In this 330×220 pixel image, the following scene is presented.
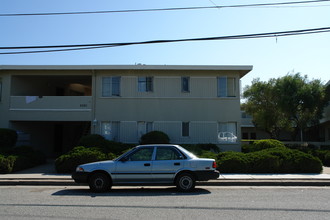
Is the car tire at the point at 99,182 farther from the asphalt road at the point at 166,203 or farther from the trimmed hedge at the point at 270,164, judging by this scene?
the trimmed hedge at the point at 270,164

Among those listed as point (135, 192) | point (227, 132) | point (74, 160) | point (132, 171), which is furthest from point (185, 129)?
point (132, 171)

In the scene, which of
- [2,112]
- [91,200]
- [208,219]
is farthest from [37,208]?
[2,112]

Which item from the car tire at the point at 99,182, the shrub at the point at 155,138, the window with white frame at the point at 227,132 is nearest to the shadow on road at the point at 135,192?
the car tire at the point at 99,182

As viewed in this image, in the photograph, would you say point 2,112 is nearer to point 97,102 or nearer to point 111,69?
point 97,102

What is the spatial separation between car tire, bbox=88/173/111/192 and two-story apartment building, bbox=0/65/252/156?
29.5 feet

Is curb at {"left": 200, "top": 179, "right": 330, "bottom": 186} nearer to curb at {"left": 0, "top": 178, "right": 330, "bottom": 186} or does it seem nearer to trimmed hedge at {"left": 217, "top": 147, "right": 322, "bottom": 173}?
curb at {"left": 0, "top": 178, "right": 330, "bottom": 186}

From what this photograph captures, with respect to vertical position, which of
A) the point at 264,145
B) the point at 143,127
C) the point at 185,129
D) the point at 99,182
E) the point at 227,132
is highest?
the point at 143,127

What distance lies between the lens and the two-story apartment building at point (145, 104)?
18.7 metres

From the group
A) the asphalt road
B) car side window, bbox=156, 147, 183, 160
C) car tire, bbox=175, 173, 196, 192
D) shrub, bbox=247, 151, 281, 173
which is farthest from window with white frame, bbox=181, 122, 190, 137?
car tire, bbox=175, 173, 196, 192

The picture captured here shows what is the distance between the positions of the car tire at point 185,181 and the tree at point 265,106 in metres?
22.3

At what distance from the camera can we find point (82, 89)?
26969 mm

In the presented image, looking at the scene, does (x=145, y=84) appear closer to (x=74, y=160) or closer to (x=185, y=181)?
(x=74, y=160)

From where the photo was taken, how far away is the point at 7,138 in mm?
17094

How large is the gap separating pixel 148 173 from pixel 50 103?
38.0 ft
